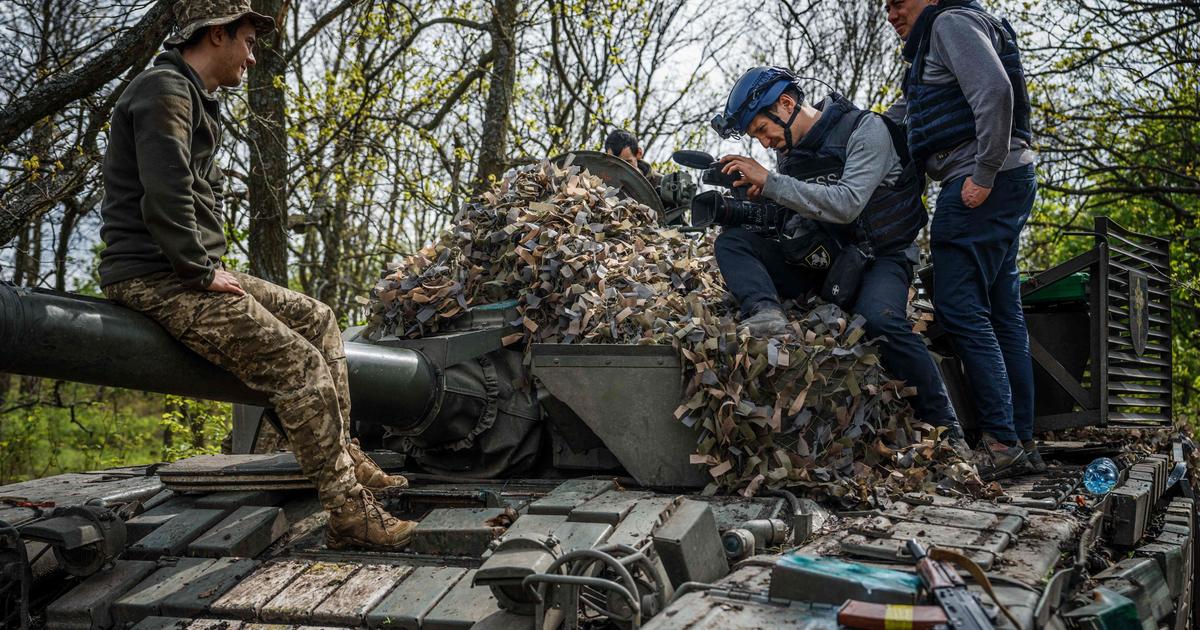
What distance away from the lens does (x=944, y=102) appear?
4.47 metres

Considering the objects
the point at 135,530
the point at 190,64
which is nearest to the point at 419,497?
the point at 135,530

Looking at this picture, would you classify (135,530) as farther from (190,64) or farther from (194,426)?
(194,426)

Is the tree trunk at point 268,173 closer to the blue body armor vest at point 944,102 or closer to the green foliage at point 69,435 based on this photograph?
the green foliage at point 69,435

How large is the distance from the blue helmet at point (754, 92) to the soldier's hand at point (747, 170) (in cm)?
20

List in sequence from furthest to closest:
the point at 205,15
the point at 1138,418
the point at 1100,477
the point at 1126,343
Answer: the point at 1138,418, the point at 1126,343, the point at 1100,477, the point at 205,15

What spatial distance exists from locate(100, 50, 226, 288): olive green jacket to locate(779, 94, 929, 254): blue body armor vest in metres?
2.33

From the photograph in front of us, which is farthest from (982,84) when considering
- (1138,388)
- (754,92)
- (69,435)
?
(69,435)

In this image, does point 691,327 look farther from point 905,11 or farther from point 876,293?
point 905,11

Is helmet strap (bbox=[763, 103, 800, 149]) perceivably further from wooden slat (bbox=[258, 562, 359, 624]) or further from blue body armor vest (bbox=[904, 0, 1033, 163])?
wooden slat (bbox=[258, 562, 359, 624])

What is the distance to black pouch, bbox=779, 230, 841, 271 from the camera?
4.45 m

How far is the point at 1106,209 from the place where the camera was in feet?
54.6

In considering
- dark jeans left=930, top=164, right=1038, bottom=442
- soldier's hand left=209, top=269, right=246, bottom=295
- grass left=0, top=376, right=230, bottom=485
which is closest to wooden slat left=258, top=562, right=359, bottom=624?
soldier's hand left=209, top=269, right=246, bottom=295

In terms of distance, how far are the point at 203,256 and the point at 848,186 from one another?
Answer: 2.39 m

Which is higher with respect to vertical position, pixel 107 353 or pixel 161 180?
pixel 161 180
